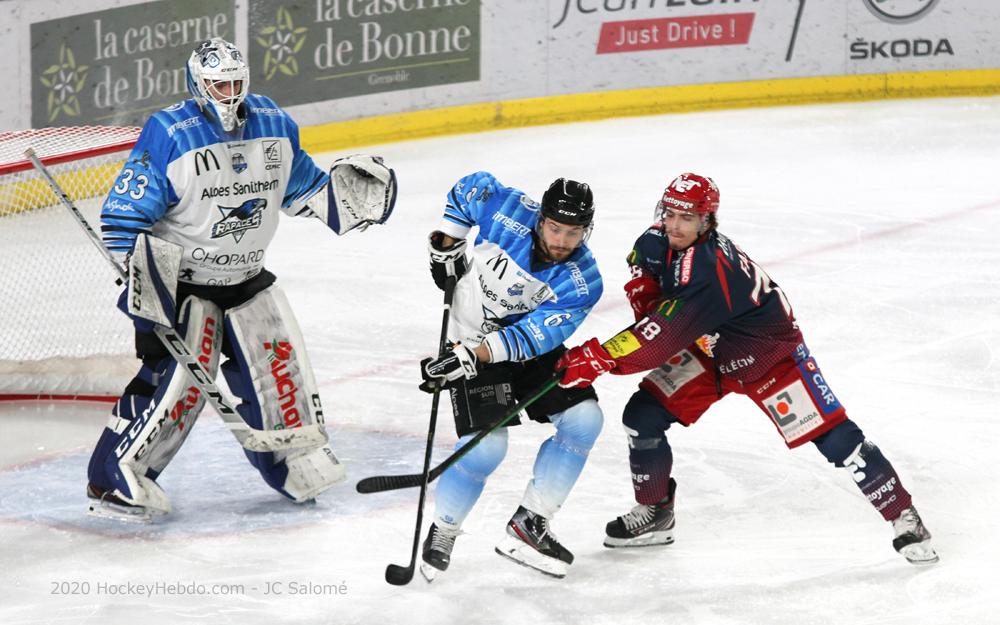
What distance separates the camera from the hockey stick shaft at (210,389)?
3.89m

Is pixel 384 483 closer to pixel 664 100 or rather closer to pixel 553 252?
pixel 553 252

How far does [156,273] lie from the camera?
3.80 m

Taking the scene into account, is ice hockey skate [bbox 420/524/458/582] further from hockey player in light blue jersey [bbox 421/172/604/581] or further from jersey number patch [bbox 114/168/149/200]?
jersey number patch [bbox 114/168/149/200]

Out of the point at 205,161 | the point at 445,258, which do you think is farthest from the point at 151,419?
the point at 445,258

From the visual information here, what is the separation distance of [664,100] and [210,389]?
5.17m

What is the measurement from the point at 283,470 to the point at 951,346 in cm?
249

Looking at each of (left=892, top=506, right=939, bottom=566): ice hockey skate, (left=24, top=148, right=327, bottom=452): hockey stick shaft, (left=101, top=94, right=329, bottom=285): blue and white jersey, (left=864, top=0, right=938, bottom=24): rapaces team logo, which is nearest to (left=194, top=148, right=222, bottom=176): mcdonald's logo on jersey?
(left=101, top=94, right=329, bottom=285): blue and white jersey

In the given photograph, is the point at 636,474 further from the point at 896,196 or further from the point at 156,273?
the point at 896,196

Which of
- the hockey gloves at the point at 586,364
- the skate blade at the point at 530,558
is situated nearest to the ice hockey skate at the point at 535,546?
the skate blade at the point at 530,558

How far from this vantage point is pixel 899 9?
855cm

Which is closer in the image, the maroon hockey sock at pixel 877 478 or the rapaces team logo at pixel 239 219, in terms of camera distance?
the maroon hockey sock at pixel 877 478

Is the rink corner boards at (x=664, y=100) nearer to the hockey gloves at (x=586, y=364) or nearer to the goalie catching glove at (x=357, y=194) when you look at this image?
the goalie catching glove at (x=357, y=194)

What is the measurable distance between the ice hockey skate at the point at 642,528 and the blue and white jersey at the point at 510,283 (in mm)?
542

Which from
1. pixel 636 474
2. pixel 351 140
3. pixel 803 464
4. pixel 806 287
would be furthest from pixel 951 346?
pixel 351 140
